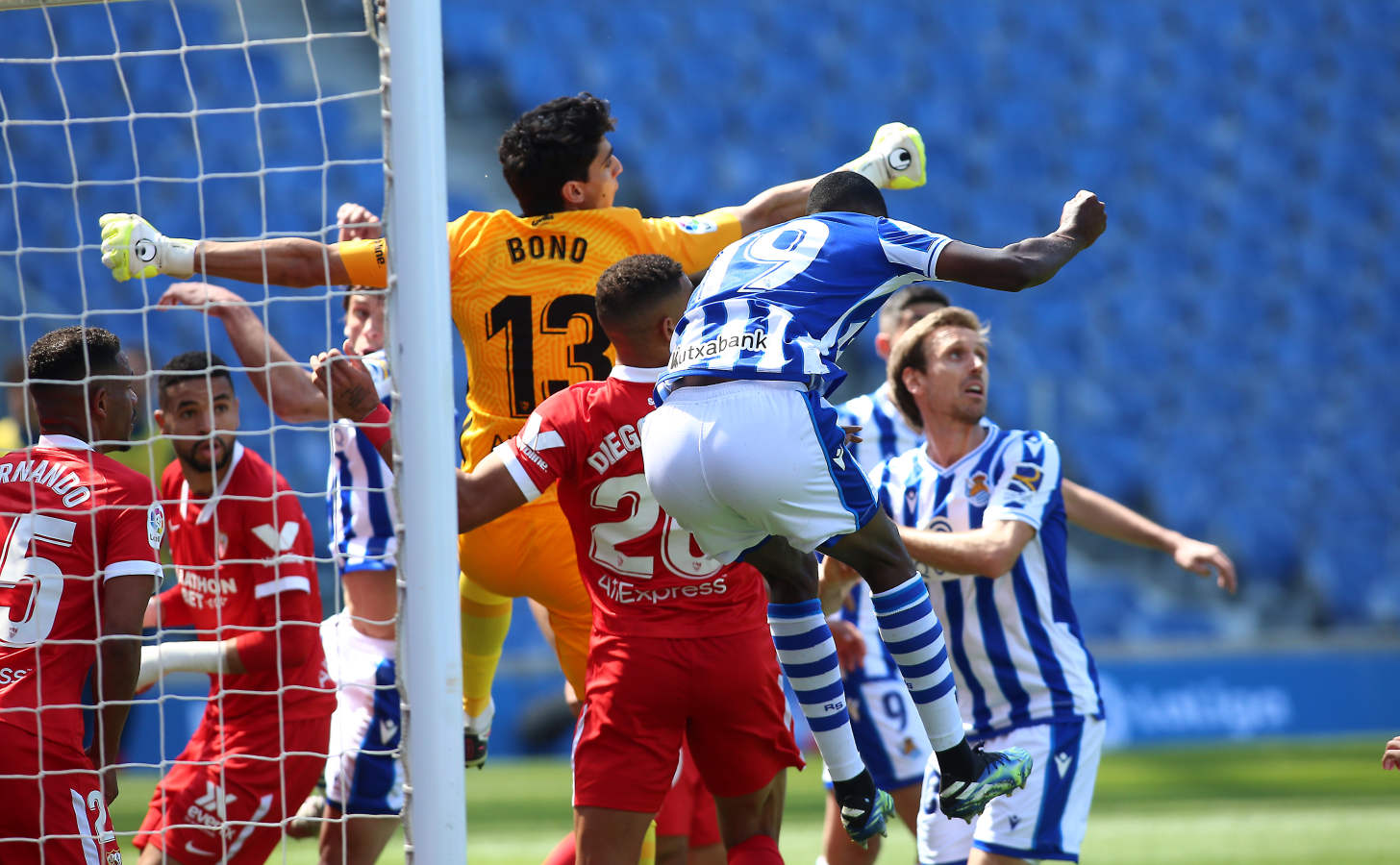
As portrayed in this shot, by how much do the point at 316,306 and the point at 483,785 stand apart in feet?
15.7

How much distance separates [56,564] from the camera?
3.93 metres

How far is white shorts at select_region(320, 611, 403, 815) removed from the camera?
5430 mm

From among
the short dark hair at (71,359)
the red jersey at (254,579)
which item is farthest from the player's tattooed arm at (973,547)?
the short dark hair at (71,359)

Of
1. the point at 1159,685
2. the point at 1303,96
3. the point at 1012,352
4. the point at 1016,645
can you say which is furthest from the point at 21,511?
the point at 1303,96

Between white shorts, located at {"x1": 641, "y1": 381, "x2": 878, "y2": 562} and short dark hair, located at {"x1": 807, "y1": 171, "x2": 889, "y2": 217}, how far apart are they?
599 mm

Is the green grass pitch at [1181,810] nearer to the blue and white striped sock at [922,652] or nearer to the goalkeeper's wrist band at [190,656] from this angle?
the goalkeeper's wrist band at [190,656]

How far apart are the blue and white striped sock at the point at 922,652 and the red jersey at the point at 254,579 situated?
209 centimetres

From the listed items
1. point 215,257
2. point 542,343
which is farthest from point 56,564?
point 542,343

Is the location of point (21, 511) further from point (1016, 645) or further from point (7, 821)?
point (1016, 645)

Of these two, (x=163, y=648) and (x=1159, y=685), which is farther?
(x=1159, y=685)

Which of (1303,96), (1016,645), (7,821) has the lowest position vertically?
(7,821)

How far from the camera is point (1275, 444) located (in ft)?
42.6

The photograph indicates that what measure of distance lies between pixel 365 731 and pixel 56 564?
1854mm

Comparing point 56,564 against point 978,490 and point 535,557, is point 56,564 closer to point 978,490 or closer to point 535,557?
point 535,557
